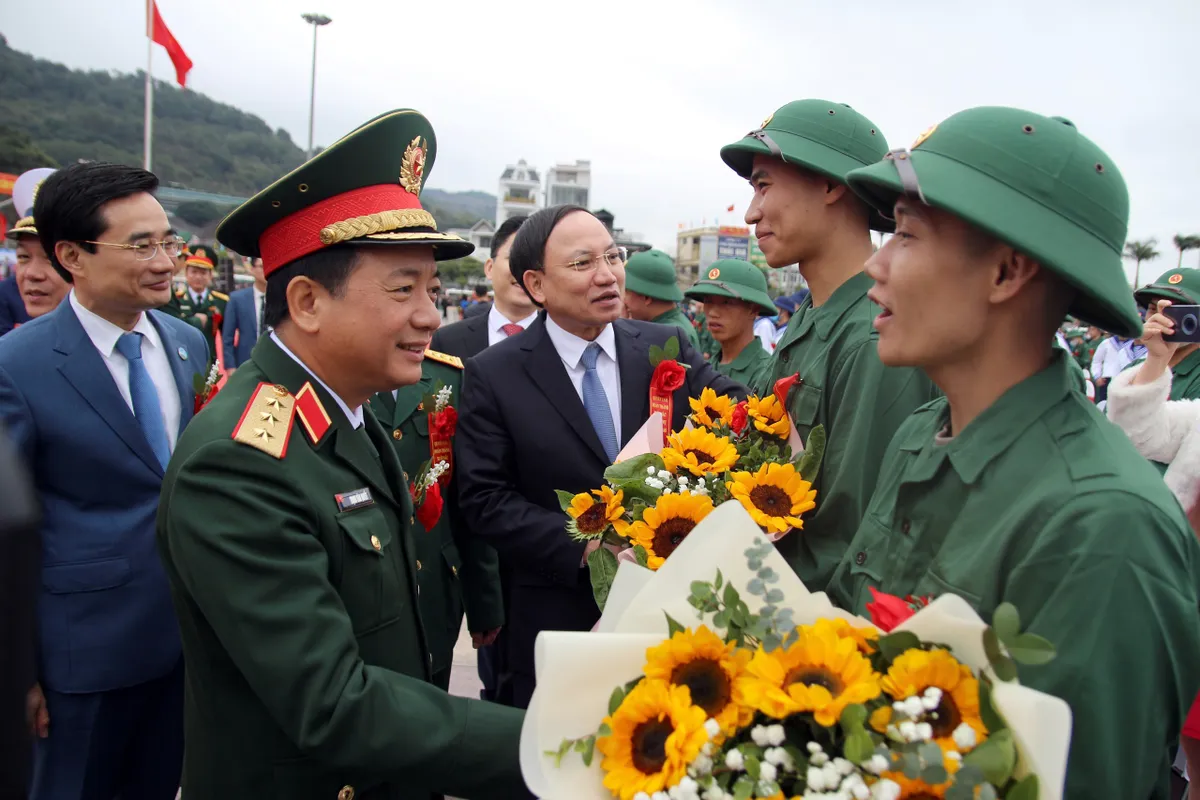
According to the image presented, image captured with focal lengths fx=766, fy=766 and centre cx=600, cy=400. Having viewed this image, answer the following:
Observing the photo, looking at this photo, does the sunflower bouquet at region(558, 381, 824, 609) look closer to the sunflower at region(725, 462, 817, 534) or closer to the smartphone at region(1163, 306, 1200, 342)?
the sunflower at region(725, 462, 817, 534)

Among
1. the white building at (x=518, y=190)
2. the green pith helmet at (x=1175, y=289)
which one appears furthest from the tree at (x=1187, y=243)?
the white building at (x=518, y=190)

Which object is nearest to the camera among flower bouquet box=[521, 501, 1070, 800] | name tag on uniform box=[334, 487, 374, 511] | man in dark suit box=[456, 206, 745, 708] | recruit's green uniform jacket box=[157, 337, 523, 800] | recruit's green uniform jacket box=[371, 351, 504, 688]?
flower bouquet box=[521, 501, 1070, 800]

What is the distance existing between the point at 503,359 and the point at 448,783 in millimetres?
1860

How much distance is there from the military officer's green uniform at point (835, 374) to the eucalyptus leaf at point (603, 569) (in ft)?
1.71

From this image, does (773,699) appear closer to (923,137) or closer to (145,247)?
(923,137)

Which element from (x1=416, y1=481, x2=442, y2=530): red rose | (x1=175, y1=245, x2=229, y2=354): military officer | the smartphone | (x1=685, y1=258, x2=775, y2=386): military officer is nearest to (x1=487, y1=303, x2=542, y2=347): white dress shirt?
(x1=685, y1=258, x2=775, y2=386): military officer

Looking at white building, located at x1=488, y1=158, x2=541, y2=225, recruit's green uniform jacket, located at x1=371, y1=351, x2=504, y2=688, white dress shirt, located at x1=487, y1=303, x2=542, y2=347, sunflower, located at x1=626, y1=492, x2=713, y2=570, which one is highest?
white building, located at x1=488, y1=158, x2=541, y2=225

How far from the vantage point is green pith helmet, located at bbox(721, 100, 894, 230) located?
7.98ft

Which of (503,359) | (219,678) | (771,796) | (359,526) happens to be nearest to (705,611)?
(771,796)

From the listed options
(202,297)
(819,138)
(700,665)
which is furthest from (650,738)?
(202,297)

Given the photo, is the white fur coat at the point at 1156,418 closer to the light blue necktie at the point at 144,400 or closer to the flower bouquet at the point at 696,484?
the flower bouquet at the point at 696,484

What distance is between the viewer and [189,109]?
10125 cm

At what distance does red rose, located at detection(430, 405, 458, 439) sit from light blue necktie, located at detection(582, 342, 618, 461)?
588 millimetres

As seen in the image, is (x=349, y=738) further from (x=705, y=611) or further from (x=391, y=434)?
(x=391, y=434)
